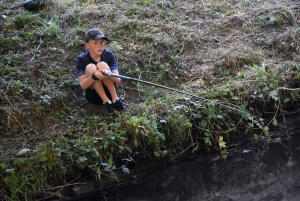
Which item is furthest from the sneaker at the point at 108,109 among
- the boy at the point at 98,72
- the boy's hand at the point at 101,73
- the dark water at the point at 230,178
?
the dark water at the point at 230,178

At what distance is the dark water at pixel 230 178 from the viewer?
3588 millimetres

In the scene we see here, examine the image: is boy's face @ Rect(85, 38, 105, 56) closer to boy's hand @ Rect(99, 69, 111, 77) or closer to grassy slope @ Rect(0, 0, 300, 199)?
boy's hand @ Rect(99, 69, 111, 77)

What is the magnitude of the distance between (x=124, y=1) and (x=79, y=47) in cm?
167

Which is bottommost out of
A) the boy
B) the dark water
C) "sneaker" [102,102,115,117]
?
the dark water

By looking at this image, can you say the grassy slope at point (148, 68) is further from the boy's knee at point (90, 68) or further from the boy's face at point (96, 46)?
the boy's face at point (96, 46)

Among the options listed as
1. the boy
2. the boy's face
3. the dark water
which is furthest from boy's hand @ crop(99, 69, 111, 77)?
the dark water

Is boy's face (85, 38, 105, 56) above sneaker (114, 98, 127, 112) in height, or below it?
above

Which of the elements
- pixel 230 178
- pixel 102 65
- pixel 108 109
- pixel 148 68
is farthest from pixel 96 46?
pixel 230 178

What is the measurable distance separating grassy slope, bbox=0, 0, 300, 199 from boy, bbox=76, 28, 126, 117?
170 millimetres

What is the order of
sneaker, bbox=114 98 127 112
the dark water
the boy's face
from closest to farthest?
the dark water < the boy's face < sneaker, bbox=114 98 127 112

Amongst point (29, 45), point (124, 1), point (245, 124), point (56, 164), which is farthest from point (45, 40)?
point (245, 124)

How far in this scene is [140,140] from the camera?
401 cm

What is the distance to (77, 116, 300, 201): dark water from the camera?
3588 mm

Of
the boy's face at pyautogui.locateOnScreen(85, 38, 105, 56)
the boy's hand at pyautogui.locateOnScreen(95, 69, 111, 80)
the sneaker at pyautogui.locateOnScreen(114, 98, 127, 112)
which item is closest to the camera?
the boy's hand at pyautogui.locateOnScreen(95, 69, 111, 80)
